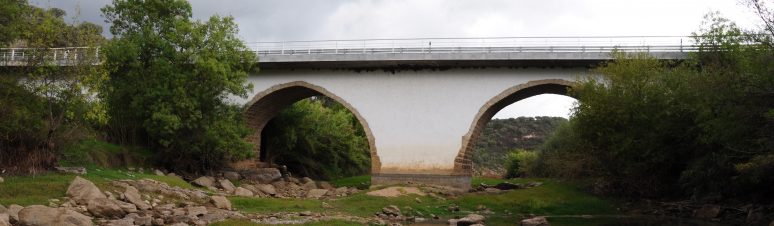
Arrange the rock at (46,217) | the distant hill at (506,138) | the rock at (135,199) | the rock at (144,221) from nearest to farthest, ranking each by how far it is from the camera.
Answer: the rock at (46,217), the rock at (144,221), the rock at (135,199), the distant hill at (506,138)

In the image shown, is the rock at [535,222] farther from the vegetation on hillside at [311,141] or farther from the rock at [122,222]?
the vegetation on hillside at [311,141]

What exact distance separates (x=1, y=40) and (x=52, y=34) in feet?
3.66

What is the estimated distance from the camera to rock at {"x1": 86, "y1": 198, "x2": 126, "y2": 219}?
481 inches

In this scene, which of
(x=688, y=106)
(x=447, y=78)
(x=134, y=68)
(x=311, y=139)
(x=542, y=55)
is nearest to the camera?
(x=688, y=106)

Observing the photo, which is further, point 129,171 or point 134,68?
point 134,68

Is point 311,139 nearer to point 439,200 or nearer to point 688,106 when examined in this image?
point 439,200

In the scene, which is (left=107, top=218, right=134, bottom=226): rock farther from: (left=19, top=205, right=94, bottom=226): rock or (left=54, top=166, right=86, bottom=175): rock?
(left=54, top=166, right=86, bottom=175): rock

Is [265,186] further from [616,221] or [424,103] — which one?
[616,221]

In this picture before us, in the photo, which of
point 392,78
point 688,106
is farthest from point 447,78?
point 688,106

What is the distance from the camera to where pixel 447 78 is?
24.8 metres

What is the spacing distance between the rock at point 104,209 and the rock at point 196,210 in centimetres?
132

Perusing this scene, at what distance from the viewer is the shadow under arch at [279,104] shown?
25.2 metres

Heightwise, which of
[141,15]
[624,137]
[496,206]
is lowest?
[496,206]

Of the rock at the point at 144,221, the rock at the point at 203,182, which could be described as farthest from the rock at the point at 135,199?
the rock at the point at 203,182
